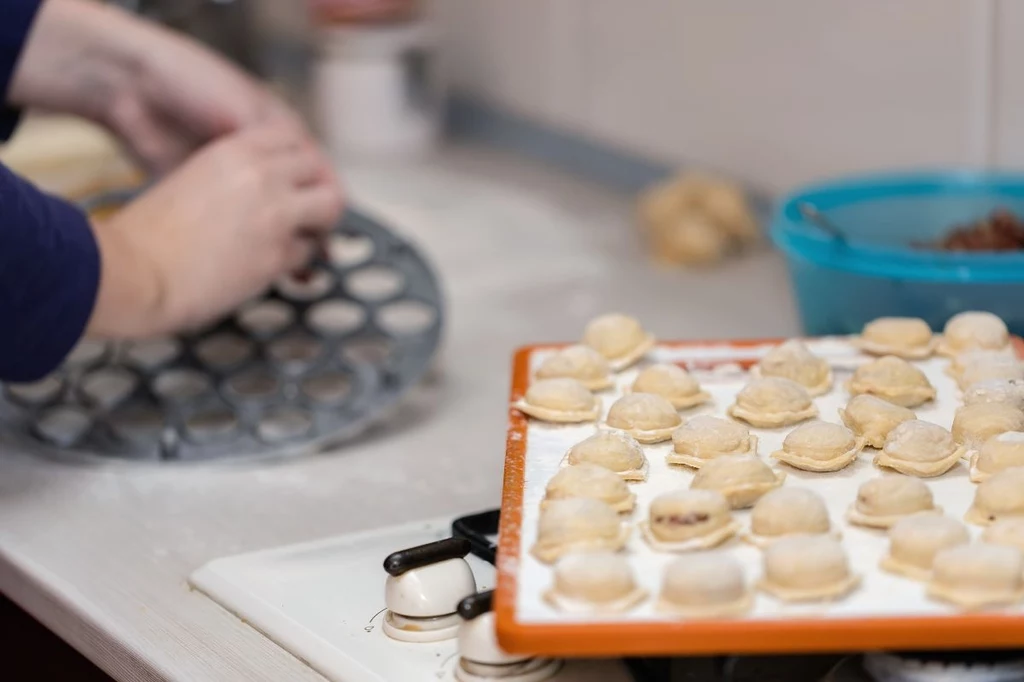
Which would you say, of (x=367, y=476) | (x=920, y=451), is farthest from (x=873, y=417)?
(x=367, y=476)

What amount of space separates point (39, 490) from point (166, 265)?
0.57ft

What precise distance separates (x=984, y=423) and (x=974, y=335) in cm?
12

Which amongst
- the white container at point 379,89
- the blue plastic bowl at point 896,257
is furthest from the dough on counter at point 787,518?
the white container at point 379,89

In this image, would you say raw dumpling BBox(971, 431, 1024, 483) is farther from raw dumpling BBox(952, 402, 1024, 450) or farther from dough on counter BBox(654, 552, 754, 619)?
dough on counter BBox(654, 552, 754, 619)

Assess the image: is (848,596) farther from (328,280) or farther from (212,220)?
(328,280)

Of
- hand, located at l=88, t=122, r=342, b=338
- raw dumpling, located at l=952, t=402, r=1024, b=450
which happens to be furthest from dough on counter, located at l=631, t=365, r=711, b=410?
hand, located at l=88, t=122, r=342, b=338

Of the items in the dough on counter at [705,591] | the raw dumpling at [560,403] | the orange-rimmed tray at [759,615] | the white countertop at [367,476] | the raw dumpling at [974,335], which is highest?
the raw dumpling at [974,335]

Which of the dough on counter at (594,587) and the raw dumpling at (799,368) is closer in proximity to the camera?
the dough on counter at (594,587)

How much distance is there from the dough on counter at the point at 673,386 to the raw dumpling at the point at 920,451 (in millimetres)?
116

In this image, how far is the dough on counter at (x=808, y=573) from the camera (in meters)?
0.53

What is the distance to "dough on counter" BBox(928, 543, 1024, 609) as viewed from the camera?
20.4 inches

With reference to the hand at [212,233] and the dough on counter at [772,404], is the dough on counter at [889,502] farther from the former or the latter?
the hand at [212,233]

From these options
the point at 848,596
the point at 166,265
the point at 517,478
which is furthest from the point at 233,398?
the point at 848,596

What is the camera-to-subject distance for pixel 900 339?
78 centimetres
